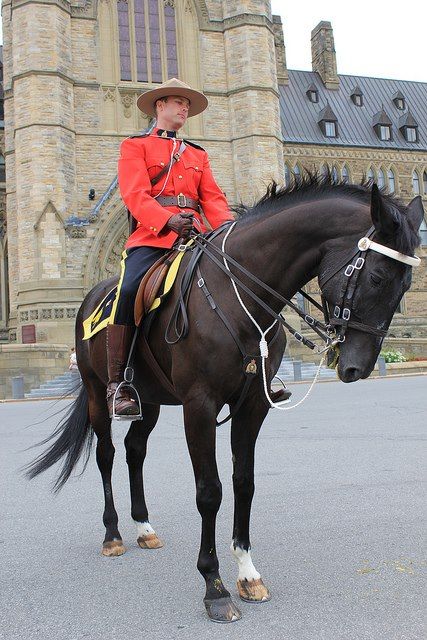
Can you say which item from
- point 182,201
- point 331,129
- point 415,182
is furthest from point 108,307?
point 415,182

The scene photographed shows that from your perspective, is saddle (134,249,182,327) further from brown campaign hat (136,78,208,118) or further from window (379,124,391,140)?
window (379,124,391,140)

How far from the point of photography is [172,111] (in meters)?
4.53

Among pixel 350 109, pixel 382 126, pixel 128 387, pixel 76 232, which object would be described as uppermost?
pixel 350 109

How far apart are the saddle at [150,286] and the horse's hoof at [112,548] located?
1.51 meters

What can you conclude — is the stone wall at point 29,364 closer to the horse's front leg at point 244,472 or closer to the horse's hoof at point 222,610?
the horse's front leg at point 244,472

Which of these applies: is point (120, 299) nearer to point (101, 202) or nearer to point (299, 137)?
point (101, 202)

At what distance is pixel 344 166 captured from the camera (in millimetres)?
44688

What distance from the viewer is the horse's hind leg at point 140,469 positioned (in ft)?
14.9

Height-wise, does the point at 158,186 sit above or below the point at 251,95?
below

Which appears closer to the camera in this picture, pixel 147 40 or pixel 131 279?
pixel 131 279

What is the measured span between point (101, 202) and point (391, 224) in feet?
80.6

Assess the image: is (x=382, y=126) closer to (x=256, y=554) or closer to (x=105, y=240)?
(x=105, y=240)

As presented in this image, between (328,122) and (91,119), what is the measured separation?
22.2 metres

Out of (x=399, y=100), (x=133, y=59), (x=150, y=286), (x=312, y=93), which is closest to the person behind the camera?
(x=150, y=286)
